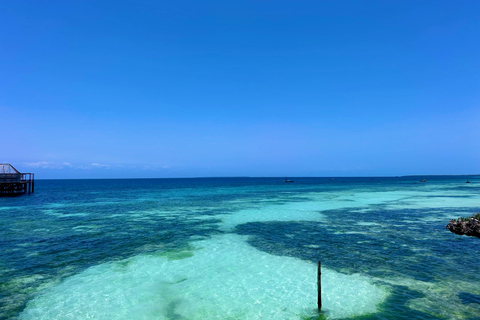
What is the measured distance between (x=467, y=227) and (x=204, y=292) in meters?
23.9

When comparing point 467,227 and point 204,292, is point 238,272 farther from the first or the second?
point 467,227

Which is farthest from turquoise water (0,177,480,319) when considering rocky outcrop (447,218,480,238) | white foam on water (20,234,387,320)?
rocky outcrop (447,218,480,238)

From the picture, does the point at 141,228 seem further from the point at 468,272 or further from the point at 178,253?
the point at 468,272

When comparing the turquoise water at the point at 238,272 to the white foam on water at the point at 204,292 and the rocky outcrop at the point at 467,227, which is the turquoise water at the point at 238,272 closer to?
the white foam on water at the point at 204,292

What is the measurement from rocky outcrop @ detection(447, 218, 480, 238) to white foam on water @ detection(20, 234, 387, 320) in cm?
1568

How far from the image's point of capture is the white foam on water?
12008 millimetres

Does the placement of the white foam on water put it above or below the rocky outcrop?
below

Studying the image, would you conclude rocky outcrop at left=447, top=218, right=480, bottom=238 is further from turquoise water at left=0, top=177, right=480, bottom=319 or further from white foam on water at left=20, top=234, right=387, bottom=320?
white foam on water at left=20, top=234, right=387, bottom=320

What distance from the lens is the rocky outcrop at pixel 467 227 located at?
23297mm

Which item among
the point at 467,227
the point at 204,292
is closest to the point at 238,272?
the point at 204,292

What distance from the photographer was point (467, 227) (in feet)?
78.4

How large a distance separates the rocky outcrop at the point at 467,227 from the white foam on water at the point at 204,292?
15.7m

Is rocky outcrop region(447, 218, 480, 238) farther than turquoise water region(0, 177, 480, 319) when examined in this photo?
Yes

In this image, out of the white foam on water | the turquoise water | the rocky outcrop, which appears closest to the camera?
the white foam on water
